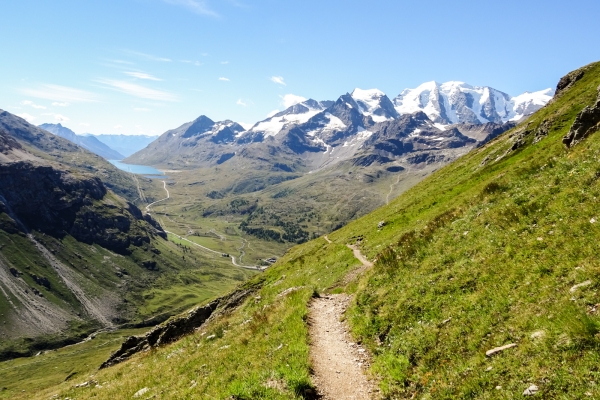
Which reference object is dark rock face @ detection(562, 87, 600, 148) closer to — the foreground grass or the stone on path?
the stone on path

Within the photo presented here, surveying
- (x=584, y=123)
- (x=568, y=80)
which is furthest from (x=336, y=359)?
(x=568, y=80)

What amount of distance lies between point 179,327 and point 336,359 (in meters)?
41.7

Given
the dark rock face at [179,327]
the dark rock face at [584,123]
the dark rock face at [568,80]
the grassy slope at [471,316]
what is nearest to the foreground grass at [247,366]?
the grassy slope at [471,316]

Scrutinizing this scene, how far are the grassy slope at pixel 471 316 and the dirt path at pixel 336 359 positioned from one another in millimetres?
614

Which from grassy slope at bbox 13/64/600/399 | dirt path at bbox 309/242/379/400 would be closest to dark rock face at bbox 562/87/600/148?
grassy slope at bbox 13/64/600/399

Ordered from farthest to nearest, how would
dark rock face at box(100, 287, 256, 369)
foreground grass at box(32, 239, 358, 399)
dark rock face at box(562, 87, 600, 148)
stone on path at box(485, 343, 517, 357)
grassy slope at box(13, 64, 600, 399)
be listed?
dark rock face at box(100, 287, 256, 369) → dark rock face at box(562, 87, 600, 148) → foreground grass at box(32, 239, 358, 399) → stone on path at box(485, 343, 517, 357) → grassy slope at box(13, 64, 600, 399)

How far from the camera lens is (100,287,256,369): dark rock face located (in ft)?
169

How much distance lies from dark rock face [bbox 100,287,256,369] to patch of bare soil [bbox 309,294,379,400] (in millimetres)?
31408

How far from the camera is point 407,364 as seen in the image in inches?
572

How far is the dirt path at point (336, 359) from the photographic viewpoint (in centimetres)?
1456

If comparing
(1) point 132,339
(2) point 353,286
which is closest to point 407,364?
(2) point 353,286

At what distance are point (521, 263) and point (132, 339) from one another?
200 feet

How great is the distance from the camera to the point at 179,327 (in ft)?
173

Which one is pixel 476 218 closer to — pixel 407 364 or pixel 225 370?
pixel 407 364
